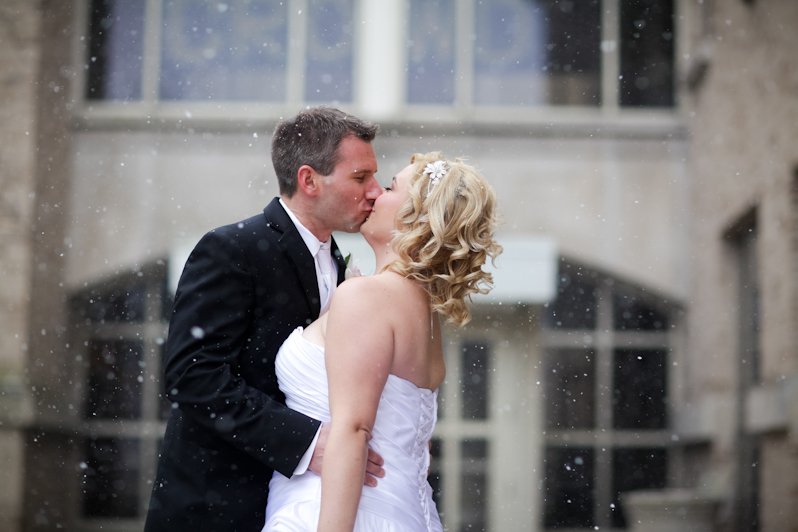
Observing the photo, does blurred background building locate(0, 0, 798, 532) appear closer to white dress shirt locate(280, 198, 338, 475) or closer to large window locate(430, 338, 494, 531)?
large window locate(430, 338, 494, 531)

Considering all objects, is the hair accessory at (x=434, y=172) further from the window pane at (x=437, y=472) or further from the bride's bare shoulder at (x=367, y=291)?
the window pane at (x=437, y=472)

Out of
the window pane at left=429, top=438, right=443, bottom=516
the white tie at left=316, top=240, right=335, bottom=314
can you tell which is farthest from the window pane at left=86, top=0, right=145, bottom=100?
the white tie at left=316, top=240, right=335, bottom=314

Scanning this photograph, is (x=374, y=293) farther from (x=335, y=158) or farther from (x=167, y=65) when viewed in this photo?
(x=167, y=65)

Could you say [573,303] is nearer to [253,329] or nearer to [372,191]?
[372,191]

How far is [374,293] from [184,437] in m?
0.65

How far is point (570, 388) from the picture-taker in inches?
209

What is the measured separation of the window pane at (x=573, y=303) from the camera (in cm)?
539

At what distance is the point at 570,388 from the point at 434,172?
3.85 meters

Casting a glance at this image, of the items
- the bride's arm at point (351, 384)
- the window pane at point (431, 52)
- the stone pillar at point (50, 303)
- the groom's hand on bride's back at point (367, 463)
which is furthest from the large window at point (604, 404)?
the bride's arm at point (351, 384)

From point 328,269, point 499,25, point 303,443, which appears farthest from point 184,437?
point 499,25

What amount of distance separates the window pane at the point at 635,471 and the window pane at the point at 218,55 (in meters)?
3.64

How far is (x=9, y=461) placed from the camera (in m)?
4.68

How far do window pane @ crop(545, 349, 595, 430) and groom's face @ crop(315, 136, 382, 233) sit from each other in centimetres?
362

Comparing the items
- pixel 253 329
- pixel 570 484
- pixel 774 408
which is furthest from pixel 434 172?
pixel 570 484
